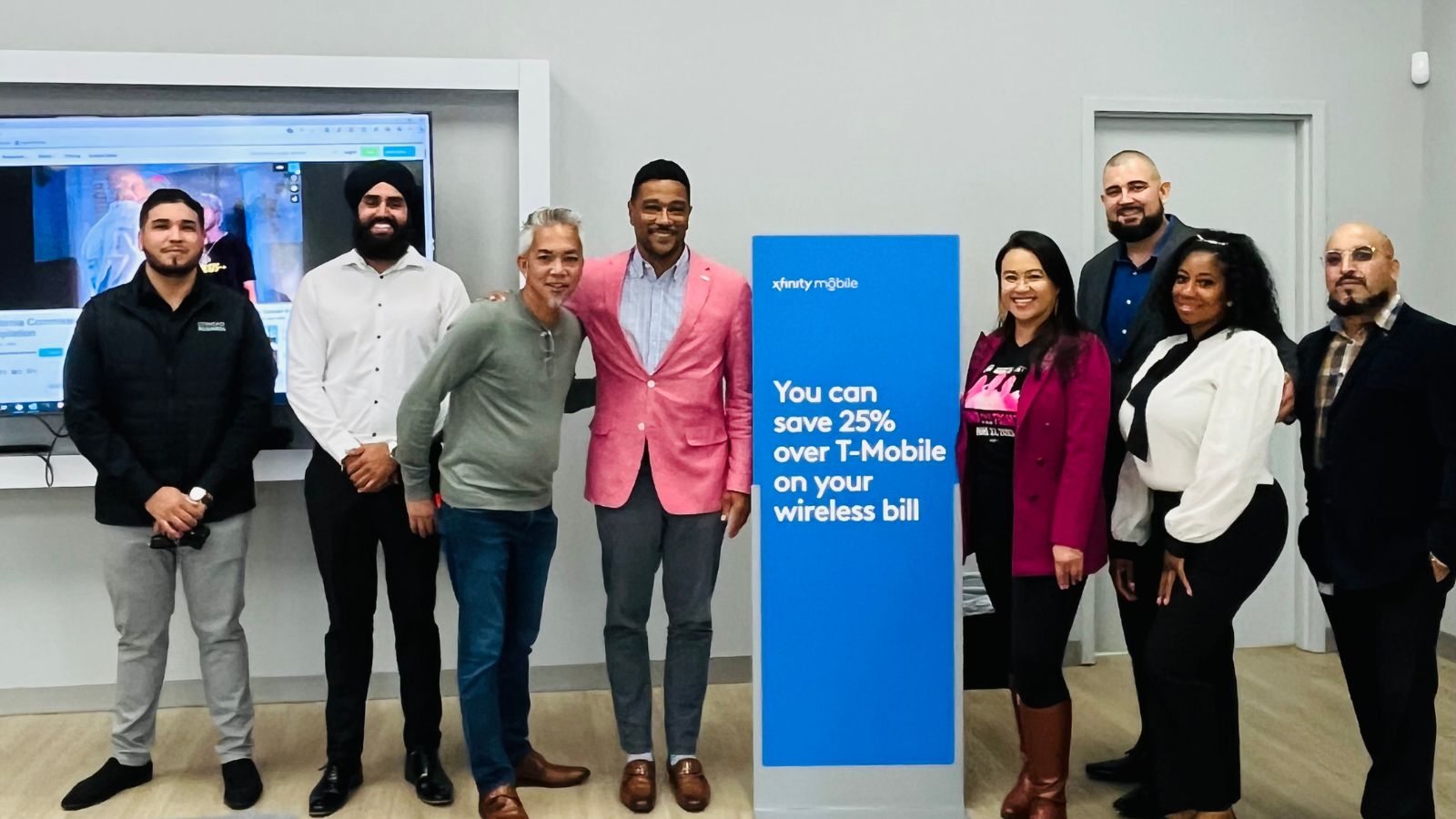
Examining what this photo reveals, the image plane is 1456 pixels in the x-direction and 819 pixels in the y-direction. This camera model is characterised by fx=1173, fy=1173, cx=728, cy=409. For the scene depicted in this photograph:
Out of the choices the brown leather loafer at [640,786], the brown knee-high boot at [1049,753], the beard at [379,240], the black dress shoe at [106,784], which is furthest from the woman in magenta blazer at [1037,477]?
the black dress shoe at [106,784]

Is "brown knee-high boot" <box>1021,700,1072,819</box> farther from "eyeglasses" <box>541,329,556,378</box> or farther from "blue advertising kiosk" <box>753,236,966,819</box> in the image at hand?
"eyeglasses" <box>541,329,556,378</box>

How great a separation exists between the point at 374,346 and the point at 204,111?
4.02 ft

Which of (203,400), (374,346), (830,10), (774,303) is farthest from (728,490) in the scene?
(830,10)

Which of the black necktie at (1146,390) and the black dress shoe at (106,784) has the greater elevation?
the black necktie at (1146,390)

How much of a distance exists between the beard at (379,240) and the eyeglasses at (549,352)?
0.56 metres

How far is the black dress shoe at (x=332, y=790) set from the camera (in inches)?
119

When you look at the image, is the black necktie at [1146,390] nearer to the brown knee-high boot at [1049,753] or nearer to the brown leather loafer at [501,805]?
the brown knee-high boot at [1049,753]

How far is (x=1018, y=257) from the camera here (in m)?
2.78

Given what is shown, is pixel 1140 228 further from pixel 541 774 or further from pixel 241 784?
pixel 241 784

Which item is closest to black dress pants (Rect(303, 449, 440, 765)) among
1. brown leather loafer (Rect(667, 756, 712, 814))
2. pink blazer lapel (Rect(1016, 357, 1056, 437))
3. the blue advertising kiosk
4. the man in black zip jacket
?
the man in black zip jacket

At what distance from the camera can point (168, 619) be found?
10.3 feet

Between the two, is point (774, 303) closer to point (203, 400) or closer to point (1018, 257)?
point (1018, 257)

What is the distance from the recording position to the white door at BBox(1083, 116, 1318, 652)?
14.2 ft

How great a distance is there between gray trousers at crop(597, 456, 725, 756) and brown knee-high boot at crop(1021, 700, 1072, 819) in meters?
0.86
